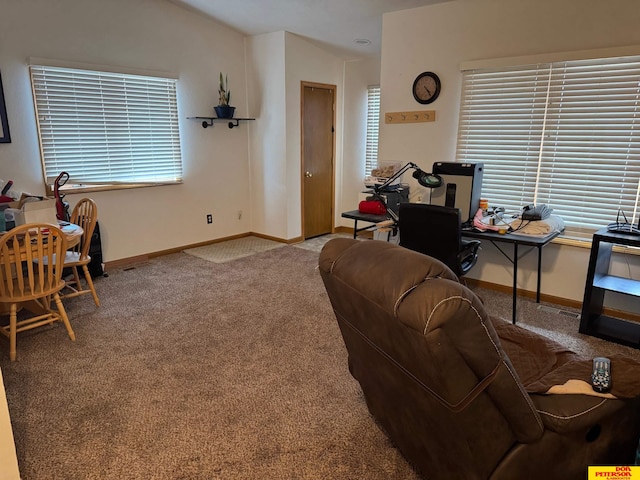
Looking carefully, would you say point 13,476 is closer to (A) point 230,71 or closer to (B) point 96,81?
(B) point 96,81

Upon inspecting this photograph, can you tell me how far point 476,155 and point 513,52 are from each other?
0.87 meters

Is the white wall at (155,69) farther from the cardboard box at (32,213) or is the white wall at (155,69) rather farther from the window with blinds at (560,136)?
the window with blinds at (560,136)

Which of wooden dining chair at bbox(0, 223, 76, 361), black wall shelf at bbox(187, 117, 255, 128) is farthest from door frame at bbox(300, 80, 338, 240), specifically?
wooden dining chair at bbox(0, 223, 76, 361)

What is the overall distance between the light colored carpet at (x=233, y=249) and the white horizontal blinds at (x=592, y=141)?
319cm

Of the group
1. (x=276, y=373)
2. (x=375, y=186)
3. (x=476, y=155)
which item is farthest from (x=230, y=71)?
(x=276, y=373)

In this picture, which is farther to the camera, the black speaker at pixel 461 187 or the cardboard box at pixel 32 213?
the black speaker at pixel 461 187

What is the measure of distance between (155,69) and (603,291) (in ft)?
15.3

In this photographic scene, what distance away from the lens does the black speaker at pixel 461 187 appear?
349 centimetres

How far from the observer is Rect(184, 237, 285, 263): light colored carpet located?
4.98 meters

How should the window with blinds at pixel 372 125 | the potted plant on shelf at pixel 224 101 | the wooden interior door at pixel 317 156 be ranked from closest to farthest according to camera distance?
the potted plant on shelf at pixel 224 101 → the wooden interior door at pixel 317 156 → the window with blinds at pixel 372 125

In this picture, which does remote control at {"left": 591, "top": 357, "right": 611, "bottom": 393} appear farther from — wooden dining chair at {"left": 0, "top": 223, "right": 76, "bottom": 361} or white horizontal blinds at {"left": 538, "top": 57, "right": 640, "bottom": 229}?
wooden dining chair at {"left": 0, "top": 223, "right": 76, "bottom": 361}

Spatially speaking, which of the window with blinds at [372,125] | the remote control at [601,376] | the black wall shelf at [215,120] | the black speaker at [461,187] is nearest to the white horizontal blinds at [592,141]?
the black speaker at [461,187]

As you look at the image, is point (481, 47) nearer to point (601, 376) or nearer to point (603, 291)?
point (603, 291)

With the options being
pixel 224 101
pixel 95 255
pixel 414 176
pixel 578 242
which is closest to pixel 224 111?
pixel 224 101
